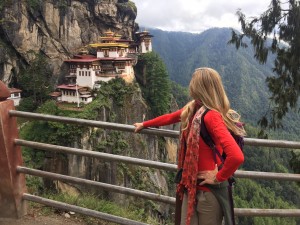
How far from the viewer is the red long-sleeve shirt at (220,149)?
6.75 feet

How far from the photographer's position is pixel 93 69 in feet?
105

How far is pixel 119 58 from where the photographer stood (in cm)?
3375

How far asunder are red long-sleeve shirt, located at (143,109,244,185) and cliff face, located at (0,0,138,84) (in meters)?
30.4

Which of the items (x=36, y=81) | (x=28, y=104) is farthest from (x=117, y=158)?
(x=36, y=81)

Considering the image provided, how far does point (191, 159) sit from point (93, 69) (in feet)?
100

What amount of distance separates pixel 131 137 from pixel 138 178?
4.78 metres

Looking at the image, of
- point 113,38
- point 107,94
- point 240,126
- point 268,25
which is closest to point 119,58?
point 113,38

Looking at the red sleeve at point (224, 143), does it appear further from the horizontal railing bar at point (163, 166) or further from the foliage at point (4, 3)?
the foliage at point (4, 3)

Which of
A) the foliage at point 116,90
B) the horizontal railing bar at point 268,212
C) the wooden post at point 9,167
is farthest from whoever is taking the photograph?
the foliage at point 116,90

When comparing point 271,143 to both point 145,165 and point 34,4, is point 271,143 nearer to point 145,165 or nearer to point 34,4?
point 145,165

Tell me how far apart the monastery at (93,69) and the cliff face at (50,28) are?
1463mm

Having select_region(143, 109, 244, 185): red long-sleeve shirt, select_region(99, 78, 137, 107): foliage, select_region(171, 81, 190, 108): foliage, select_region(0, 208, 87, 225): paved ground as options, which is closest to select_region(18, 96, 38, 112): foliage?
select_region(99, 78, 137, 107): foliage

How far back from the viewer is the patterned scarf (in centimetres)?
222

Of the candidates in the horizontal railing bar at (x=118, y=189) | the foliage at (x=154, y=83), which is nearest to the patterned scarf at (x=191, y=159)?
the horizontal railing bar at (x=118, y=189)
